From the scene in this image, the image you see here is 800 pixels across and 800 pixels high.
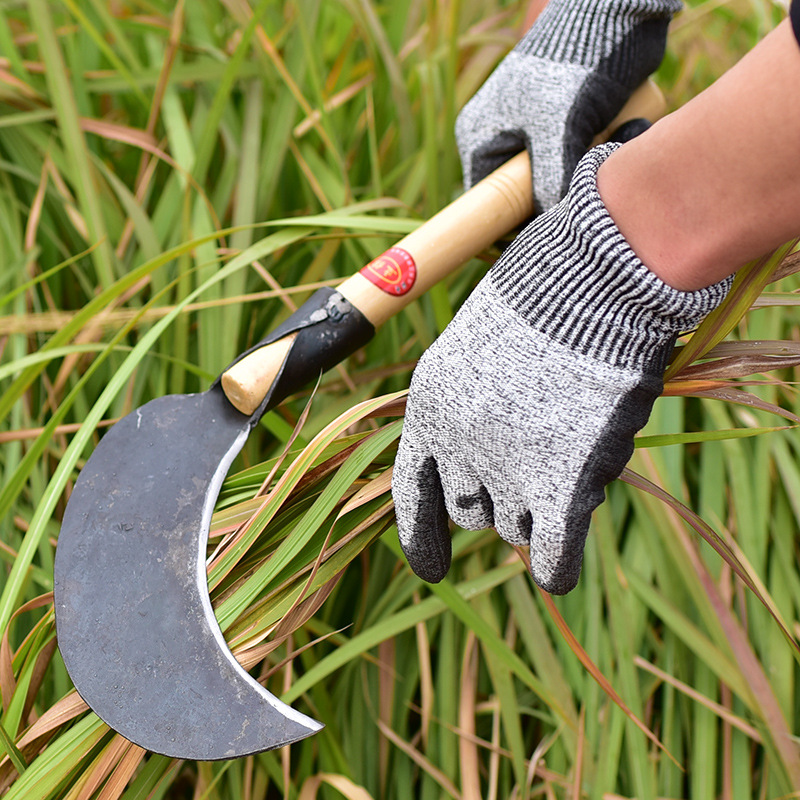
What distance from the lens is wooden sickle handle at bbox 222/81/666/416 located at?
0.67m

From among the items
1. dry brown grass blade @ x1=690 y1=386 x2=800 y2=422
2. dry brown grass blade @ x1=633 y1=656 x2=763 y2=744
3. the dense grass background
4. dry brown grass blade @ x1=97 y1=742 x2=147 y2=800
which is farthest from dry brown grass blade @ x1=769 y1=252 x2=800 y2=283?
dry brown grass blade @ x1=97 y1=742 x2=147 y2=800

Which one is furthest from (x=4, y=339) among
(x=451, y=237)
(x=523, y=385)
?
(x=523, y=385)

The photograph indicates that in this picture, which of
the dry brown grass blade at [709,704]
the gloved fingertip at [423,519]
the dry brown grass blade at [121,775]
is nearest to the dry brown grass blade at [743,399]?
the gloved fingertip at [423,519]

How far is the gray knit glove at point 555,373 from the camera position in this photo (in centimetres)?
51

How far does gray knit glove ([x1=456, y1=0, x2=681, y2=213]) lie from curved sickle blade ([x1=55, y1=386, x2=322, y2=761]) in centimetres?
47

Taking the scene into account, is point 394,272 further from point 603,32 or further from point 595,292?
point 603,32

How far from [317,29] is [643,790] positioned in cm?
122

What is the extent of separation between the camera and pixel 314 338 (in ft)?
2.21

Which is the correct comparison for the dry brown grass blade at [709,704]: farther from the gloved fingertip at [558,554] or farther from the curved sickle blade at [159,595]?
the curved sickle blade at [159,595]

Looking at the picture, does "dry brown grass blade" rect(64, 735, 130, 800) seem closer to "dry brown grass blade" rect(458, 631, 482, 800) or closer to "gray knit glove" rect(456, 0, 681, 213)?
"dry brown grass blade" rect(458, 631, 482, 800)

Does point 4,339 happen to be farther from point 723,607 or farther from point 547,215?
point 723,607

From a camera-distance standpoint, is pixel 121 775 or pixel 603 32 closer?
pixel 121 775

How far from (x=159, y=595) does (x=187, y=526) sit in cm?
7

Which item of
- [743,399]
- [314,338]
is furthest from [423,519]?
[743,399]
